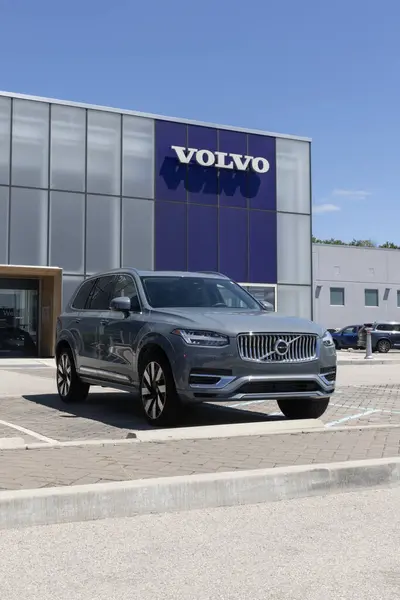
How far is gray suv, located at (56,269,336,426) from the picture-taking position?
8016mm

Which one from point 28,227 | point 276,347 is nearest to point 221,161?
point 28,227

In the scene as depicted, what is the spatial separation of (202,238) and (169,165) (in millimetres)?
3001

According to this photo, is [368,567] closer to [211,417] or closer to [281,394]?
[281,394]

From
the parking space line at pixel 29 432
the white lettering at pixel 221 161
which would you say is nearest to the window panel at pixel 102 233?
the white lettering at pixel 221 161

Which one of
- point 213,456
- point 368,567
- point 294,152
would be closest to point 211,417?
point 213,456

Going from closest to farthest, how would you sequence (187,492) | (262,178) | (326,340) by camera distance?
1. (187,492)
2. (326,340)
3. (262,178)

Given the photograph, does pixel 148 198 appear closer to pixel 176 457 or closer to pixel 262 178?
pixel 262 178

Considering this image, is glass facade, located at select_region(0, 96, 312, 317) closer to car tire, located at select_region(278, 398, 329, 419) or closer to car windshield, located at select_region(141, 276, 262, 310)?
car windshield, located at select_region(141, 276, 262, 310)

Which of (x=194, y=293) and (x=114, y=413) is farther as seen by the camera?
(x=114, y=413)

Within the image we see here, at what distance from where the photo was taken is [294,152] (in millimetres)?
30875

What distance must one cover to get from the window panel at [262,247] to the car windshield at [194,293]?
64.2 ft

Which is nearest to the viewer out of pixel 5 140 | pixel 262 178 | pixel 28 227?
pixel 5 140

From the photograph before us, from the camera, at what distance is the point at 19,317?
26453 mm

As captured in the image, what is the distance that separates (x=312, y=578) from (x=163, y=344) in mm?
4680
